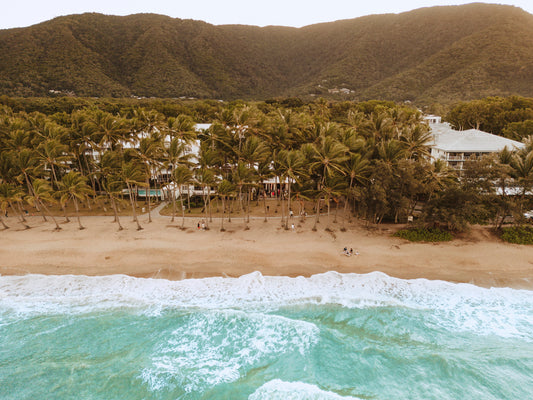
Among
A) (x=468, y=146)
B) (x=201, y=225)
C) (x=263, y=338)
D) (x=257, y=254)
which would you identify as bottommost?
(x=263, y=338)

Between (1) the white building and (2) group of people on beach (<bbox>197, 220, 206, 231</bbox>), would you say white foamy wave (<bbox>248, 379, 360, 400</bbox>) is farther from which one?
(1) the white building

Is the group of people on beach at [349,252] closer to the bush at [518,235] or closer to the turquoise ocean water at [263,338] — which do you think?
the turquoise ocean water at [263,338]

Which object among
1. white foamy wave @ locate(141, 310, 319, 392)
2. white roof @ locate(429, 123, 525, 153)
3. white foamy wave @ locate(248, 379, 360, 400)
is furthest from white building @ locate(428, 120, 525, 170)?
white foamy wave @ locate(248, 379, 360, 400)

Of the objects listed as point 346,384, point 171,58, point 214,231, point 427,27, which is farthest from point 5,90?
point 427,27

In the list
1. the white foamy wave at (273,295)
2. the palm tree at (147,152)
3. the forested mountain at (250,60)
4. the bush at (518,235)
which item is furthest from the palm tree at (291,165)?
the forested mountain at (250,60)

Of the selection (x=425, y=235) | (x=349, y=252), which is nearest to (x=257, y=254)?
(x=349, y=252)

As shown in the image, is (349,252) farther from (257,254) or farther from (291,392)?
(291,392)
